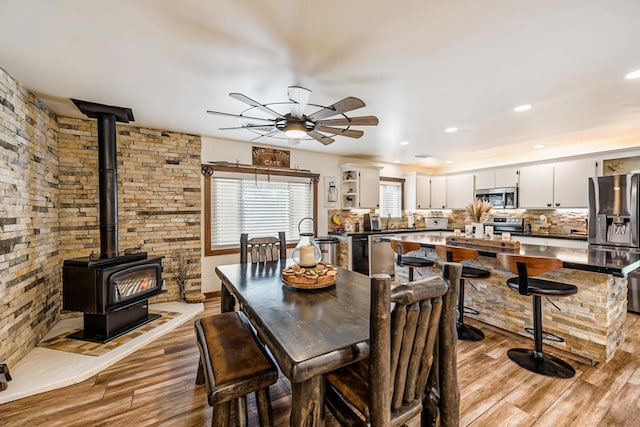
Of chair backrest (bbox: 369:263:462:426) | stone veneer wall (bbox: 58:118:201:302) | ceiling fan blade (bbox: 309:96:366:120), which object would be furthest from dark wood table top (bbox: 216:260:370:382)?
stone veneer wall (bbox: 58:118:201:302)

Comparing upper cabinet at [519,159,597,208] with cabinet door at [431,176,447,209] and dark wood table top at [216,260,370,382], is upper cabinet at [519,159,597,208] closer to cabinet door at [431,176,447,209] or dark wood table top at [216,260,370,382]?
cabinet door at [431,176,447,209]

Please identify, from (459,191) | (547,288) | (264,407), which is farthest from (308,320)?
(459,191)

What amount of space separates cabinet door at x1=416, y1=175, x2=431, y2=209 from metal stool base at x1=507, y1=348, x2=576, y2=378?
4339mm

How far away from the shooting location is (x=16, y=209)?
243cm

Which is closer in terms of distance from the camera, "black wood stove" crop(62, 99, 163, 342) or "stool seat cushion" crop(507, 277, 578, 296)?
A: "stool seat cushion" crop(507, 277, 578, 296)

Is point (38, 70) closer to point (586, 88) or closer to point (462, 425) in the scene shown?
point (462, 425)

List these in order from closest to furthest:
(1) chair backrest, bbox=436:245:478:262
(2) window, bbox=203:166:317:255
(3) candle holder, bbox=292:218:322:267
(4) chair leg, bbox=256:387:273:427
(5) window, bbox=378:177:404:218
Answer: (4) chair leg, bbox=256:387:273:427, (3) candle holder, bbox=292:218:322:267, (1) chair backrest, bbox=436:245:478:262, (2) window, bbox=203:166:317:255, (5) window, bbox=378:177:404:218

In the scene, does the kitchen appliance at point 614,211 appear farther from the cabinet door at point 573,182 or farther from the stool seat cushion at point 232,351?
the stool seat cushion at point 232,351

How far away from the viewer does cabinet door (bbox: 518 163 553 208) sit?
5.02 meters

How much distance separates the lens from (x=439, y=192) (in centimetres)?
672

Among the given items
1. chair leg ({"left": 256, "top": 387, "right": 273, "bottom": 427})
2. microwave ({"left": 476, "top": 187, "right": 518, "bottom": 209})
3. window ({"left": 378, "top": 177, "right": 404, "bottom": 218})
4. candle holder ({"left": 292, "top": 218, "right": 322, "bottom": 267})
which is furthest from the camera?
window ({"left": 378, "top": 177, "right": 404, "bottom": 218})

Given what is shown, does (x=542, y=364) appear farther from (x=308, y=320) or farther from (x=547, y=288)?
(x=308, y=320)

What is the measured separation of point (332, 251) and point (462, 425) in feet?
12.2

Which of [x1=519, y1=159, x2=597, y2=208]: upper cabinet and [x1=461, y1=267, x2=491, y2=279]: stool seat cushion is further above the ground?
[x1=519, y1=159, x2=597, y2=208]: upper cabinet
